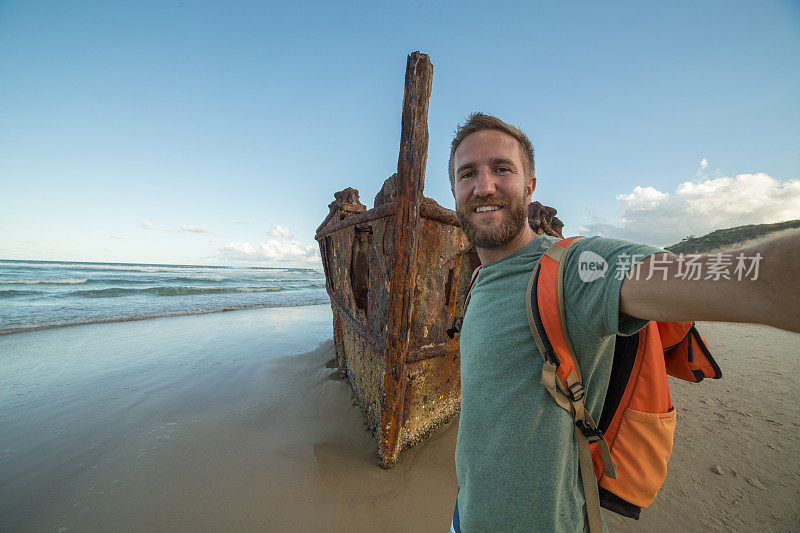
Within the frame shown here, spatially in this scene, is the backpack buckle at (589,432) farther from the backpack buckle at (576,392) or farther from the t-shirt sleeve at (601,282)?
the t-shirt sleeve at (601,282)

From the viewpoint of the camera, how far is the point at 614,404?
1.02 meters

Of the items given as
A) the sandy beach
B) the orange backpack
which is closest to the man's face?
the orange backpack

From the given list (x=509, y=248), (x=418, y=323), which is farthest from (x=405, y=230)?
(x=509, y=248)

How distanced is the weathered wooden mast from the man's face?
98 cm

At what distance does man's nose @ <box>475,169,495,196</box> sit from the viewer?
1326mm

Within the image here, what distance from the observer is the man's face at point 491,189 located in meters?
1.29

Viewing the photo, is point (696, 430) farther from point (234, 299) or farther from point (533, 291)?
point (234, 299)

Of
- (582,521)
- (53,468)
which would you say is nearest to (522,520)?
(582,521)

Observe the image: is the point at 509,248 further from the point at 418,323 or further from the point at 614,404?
the point at 418,323

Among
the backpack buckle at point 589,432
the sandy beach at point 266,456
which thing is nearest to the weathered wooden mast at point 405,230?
the sandy beach at point 266,456

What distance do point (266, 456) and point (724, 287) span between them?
3847 mm

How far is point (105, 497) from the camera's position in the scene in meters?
2.62

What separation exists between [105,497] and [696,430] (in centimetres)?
606

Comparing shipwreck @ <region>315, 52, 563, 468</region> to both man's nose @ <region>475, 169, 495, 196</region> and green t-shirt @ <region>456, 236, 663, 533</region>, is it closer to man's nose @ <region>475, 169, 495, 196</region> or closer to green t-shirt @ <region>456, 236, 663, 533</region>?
man's nose @ <region>475, 169, 495, 196</region>
